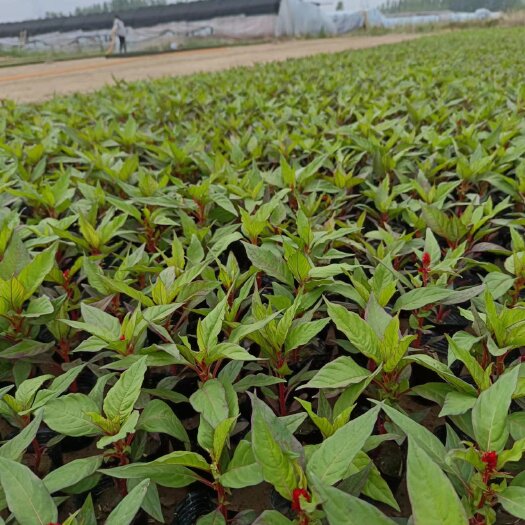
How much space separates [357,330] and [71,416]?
0.63m

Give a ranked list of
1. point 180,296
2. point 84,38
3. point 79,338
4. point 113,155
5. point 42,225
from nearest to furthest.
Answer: point 180,296 < point 79,338 < point 42,225 < point 113,155 < point 84,38

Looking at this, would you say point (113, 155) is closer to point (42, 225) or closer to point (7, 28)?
point (42, 225)

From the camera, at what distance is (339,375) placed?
1.03 meters

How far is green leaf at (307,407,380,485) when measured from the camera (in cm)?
81

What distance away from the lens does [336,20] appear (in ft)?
143

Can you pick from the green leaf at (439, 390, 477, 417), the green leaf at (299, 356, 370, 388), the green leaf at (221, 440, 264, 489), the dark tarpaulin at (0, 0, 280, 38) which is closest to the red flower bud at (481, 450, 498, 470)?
the green leaf at (439, 390, 477, 417)

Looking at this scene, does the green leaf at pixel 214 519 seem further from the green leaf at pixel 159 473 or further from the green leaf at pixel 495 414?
the green leaf at pixel 495 414

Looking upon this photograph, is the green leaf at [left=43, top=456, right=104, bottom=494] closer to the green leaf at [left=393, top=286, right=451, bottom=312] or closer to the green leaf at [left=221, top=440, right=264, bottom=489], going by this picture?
the green leaf at [left=221, top=440, right=264, bottom=489]

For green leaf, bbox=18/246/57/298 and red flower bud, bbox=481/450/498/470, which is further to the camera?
green leaf, bbox=18/246/57/298

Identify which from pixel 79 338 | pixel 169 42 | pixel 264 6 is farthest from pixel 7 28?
pixel 79 338

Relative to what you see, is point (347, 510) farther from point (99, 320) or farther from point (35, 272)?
point (35, 272)

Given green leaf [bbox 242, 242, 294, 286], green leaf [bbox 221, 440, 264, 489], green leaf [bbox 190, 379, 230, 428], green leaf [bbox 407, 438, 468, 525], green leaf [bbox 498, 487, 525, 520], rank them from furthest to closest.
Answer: green leaf [bbox 242, 242, 294, 286]
green leaf [bbox 190, 379, 230, 428]
green leaf [bbox 221, 440, 264, 489]
green leaf [bbox 498, 487, 525, 520]
green leaf [bbox 407, 438, 468, 525]

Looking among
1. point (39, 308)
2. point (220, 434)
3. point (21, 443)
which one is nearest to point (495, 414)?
point (220, 434)

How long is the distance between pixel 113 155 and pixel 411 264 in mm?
1559
